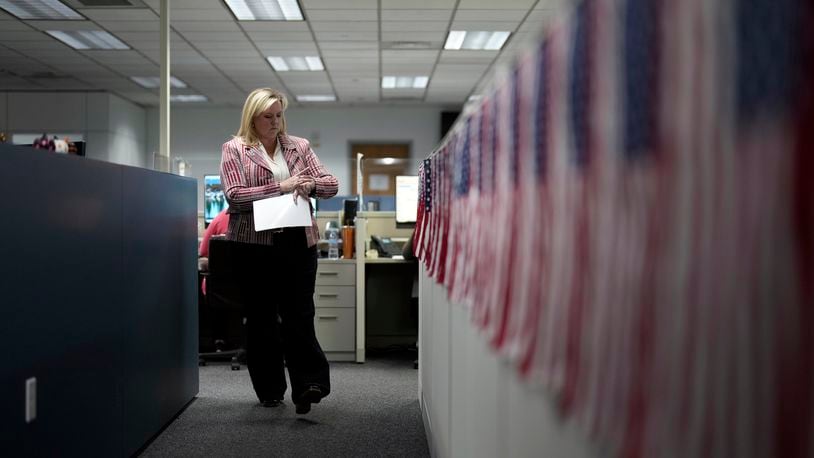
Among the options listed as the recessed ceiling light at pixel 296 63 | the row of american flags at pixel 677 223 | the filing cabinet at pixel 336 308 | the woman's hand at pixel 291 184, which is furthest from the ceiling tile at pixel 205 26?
the row of american flags at pixel 677 223

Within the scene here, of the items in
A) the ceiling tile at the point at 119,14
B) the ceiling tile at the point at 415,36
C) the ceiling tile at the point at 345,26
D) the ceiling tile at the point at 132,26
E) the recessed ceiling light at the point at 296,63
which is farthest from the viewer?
the recessed ceiling light at the point at 296,63

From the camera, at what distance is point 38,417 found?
1.50 meters

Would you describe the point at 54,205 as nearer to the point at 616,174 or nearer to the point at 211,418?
the point at 211,418

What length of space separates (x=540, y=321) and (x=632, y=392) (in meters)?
0.20

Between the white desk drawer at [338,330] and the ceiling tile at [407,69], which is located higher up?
the ceiling tile at [407,69]

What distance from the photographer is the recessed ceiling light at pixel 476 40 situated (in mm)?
5897

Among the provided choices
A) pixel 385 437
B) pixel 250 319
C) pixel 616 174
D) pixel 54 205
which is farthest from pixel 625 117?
pixel 250 319

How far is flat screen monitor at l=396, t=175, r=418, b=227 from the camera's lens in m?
3.88

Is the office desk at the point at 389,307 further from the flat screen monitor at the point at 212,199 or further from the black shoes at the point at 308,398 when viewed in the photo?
the black shoes at the point at 308,398

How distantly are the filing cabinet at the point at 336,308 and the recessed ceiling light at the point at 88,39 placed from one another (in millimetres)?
3410

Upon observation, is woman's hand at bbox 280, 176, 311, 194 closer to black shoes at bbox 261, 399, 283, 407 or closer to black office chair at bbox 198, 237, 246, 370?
black office chair at bbox 198, 237, 246, 370

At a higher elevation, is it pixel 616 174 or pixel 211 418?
pixel 616 174

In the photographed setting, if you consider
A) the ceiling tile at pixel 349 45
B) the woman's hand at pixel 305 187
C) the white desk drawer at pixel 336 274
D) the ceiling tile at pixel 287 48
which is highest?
the ceiling tile at pixel 349 45

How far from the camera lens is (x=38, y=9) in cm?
507
